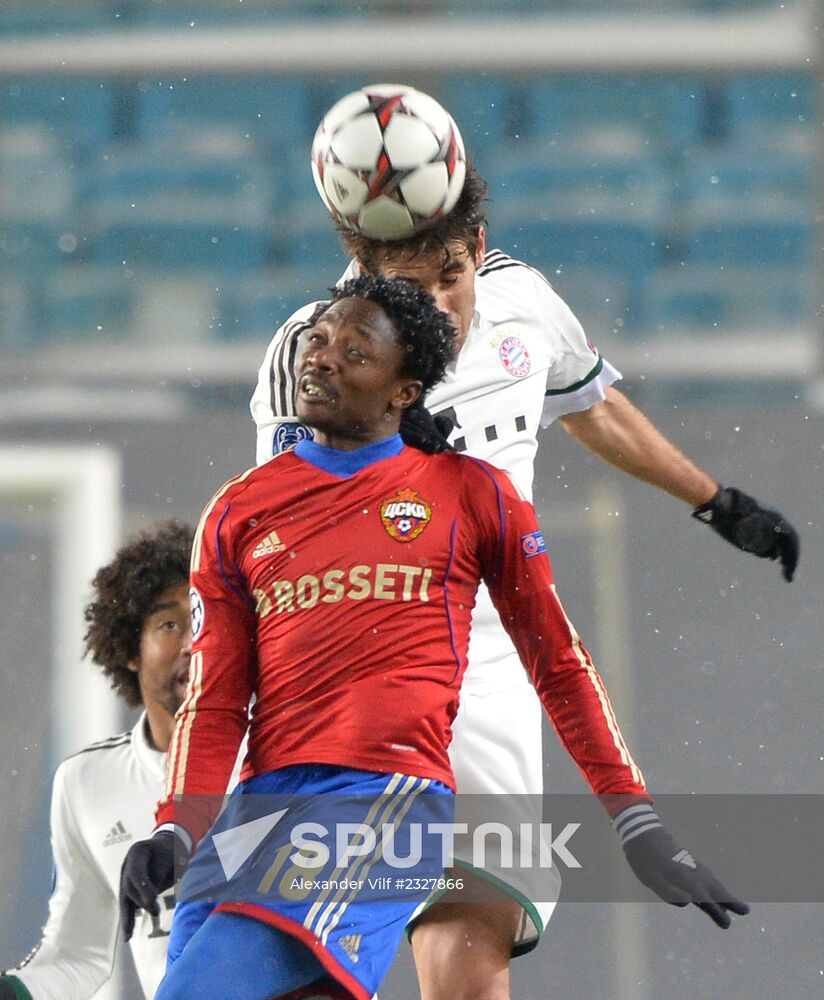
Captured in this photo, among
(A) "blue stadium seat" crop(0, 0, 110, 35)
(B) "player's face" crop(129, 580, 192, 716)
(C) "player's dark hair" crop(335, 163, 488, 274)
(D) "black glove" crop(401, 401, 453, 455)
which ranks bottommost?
(B) "player's face" crop(129, 580, 192, 716)

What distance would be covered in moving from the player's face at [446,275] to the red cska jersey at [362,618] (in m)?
0.34

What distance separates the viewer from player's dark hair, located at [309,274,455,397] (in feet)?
5.87

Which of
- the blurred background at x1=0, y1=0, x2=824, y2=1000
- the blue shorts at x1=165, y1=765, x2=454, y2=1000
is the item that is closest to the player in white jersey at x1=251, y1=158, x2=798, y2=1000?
the blue shorts at x1=165, y1=765, x2=454, y2=1000

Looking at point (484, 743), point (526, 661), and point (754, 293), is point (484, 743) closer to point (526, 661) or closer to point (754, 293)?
point (526, 661)

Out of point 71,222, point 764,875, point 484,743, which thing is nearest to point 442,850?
point 484,743

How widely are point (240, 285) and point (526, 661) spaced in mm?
4686

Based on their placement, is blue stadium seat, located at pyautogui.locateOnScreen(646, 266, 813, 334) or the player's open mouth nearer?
the player's open mouth

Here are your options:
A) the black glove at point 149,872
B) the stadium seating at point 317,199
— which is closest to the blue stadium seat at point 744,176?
the stadium seating at point 317,199

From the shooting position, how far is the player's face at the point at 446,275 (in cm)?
204

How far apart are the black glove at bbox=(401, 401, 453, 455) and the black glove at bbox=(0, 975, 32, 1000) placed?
107cm

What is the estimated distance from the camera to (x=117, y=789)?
2.71 metres

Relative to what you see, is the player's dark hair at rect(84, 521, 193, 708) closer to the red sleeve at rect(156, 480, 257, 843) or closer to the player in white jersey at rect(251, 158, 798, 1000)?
the player in white jersey at rect(251, 158, 798, 1000)

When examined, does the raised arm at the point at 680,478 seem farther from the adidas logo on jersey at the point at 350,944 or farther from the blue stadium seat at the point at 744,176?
the blue stadium seat at the point at 744,176

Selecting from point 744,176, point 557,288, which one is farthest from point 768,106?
point 557,288
